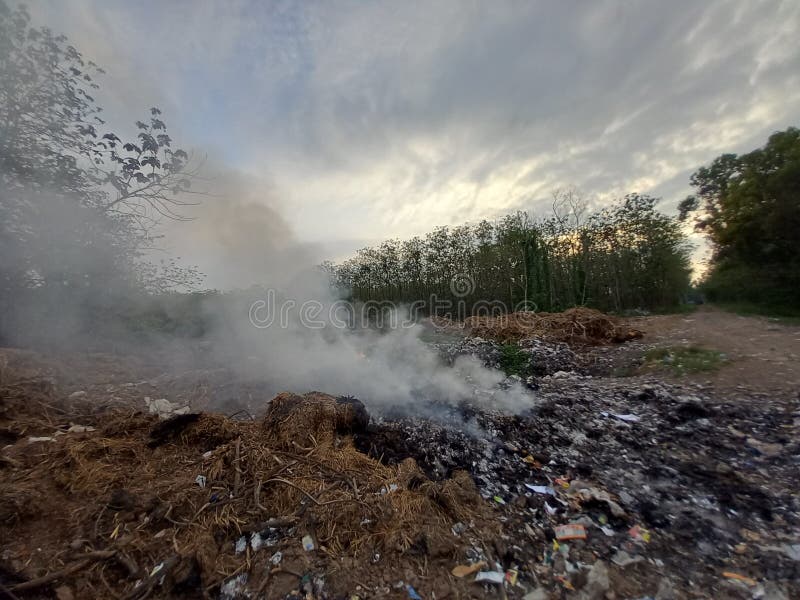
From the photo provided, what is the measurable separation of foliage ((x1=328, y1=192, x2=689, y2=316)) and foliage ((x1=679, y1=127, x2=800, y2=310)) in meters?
3.52

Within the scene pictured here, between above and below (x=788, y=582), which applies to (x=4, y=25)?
above

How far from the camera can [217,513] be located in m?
2.54

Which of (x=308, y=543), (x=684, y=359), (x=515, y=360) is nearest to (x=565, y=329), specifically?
(x=515, y=360)

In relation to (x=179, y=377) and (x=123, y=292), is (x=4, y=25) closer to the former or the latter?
(x=123, y=292)

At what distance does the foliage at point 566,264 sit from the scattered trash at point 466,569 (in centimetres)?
1428

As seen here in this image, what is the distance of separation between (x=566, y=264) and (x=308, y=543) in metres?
21.1

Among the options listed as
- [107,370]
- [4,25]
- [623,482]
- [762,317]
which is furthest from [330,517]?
[762,317]

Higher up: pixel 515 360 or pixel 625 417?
pixel 515 360

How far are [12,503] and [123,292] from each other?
6.15 metres

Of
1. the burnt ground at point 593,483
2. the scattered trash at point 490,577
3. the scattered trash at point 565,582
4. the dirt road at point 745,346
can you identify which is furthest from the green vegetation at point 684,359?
the scattered trash at point 490,577

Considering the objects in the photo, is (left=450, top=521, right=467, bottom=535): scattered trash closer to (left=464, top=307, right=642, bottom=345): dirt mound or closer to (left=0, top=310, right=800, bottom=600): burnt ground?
(left=0, top=310, right=800, bottom=600): burnt ground

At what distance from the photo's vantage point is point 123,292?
730 centimetres

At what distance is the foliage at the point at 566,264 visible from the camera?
18.1 metres

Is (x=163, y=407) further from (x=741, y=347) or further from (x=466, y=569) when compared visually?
(x=741, y=347)
